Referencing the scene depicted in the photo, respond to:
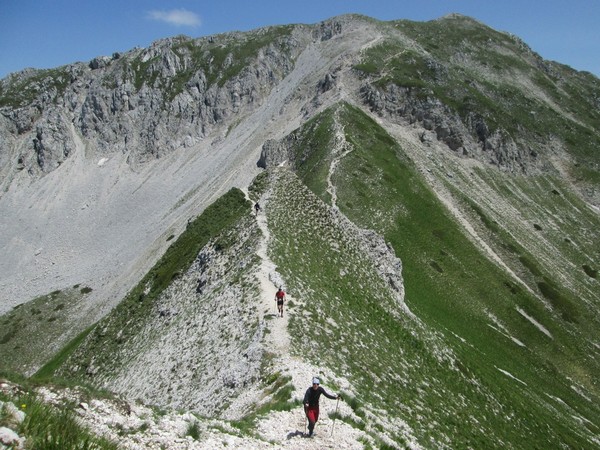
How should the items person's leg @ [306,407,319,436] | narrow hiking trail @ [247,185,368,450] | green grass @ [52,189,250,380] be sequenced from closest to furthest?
1. person's leg @ [306,407,319,436]
2. narrow hiking trail @ [247,185,368,450]
3. green grass @ [52,189,250,380]

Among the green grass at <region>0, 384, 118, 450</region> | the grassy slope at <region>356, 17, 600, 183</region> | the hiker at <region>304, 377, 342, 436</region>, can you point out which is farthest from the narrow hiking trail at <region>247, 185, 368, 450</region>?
the grassy slope at <region>356, 17, 600, 183</region>

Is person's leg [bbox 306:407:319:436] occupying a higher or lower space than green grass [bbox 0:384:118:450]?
lower

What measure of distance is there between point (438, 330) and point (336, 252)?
20806mm

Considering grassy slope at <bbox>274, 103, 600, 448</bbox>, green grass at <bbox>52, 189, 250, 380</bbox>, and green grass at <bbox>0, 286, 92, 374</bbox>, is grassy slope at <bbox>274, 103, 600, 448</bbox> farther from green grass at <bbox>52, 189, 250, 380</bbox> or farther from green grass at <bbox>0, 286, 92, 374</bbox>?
green grass at <bbox>0, 286, 92, 374</bbox>

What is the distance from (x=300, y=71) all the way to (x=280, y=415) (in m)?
197

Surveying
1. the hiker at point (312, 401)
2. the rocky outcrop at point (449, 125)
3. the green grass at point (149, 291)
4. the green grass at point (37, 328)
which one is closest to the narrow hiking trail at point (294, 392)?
the hiker at point (312, 401)

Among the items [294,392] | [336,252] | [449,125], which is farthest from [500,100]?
[294,392]

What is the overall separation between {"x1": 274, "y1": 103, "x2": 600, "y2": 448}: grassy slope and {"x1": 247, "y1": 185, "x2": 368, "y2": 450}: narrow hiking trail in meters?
1.60

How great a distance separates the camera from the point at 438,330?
53.1 meters

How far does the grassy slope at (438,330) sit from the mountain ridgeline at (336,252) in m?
0.28

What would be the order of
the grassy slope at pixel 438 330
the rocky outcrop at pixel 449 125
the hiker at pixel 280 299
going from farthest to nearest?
the rocky outcrop at pixel 449 125 → the grassy slope at pixel 438 330 → the hiker at pixel 280 299

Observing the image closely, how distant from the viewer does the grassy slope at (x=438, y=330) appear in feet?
90.6

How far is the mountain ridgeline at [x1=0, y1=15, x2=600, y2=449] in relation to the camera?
2714cm

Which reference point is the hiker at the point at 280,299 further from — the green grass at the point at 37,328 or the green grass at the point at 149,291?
the green grass at the point at 37,328
